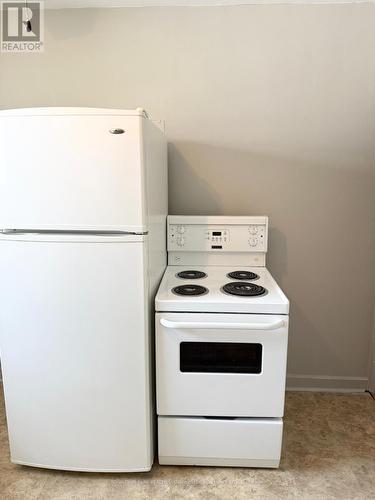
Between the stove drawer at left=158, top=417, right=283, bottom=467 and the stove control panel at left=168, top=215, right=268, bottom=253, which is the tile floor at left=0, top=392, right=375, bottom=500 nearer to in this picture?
the stove drawer at left=158, top=417, right=283, bottom=467

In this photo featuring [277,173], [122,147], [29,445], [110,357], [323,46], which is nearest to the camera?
[122,147]

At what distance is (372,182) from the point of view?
6.61 ft

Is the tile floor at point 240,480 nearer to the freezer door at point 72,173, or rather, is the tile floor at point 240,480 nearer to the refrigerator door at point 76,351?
the refrigerator door at point 76,351

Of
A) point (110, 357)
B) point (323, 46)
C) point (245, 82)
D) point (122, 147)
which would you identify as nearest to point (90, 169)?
point (122, 147)

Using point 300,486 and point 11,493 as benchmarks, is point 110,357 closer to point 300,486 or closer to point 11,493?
point 11,493

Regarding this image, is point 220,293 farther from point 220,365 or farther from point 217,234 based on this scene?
point 217,234

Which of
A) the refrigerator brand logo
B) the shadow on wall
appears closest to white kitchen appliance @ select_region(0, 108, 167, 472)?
the shadow on wall

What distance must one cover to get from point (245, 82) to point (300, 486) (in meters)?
2.08

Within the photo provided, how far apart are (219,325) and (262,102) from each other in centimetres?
133

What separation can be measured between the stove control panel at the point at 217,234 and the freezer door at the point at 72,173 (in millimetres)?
649

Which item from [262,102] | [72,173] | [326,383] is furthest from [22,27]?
[326,383]

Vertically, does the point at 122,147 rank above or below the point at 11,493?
above

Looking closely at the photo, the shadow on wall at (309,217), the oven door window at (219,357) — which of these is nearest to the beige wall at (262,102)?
the shadow on wall at (309,217)

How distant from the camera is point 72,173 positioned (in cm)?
131
